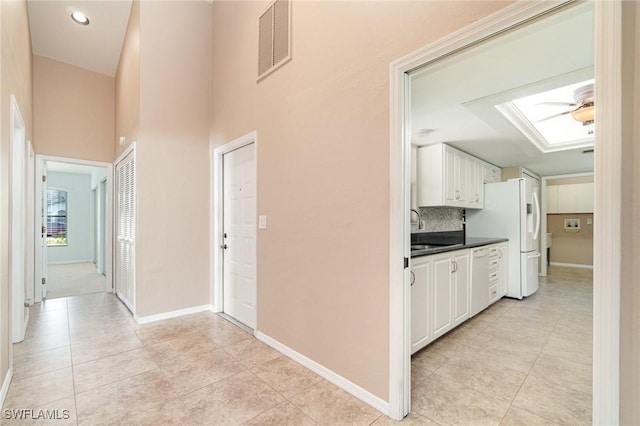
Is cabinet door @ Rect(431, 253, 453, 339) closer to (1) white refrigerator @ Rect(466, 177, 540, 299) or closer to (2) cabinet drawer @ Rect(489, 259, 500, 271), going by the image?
(2) cabinet drawer @ Rect(489, 259, 500, 271)

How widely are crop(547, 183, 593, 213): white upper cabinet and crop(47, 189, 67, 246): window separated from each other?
43.6ft

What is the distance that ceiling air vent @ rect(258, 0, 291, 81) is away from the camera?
2504 mm

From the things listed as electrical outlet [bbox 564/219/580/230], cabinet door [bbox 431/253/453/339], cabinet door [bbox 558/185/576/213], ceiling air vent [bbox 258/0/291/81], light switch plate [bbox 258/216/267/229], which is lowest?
cabinet door [bbox 431/253/453/339]

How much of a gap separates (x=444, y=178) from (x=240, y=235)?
2.82 meters

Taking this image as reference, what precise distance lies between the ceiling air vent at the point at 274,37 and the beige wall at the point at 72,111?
3711 millimetres

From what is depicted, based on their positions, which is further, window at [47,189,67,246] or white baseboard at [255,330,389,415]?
window at [47,189,67,246]

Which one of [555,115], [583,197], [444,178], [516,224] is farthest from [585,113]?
[583,197]

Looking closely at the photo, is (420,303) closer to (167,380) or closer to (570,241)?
(167,380)

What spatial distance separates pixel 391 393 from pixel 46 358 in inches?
112

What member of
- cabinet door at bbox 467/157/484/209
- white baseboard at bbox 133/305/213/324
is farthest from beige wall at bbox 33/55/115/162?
cabinet door at bbox 467/157/484/209

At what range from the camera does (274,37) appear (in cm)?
265

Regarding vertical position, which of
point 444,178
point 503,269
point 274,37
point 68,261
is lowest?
point 68,261

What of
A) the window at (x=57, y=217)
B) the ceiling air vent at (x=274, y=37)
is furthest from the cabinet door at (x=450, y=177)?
the window at (x=57, y=217)

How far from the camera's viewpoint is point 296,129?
7.93 ft
